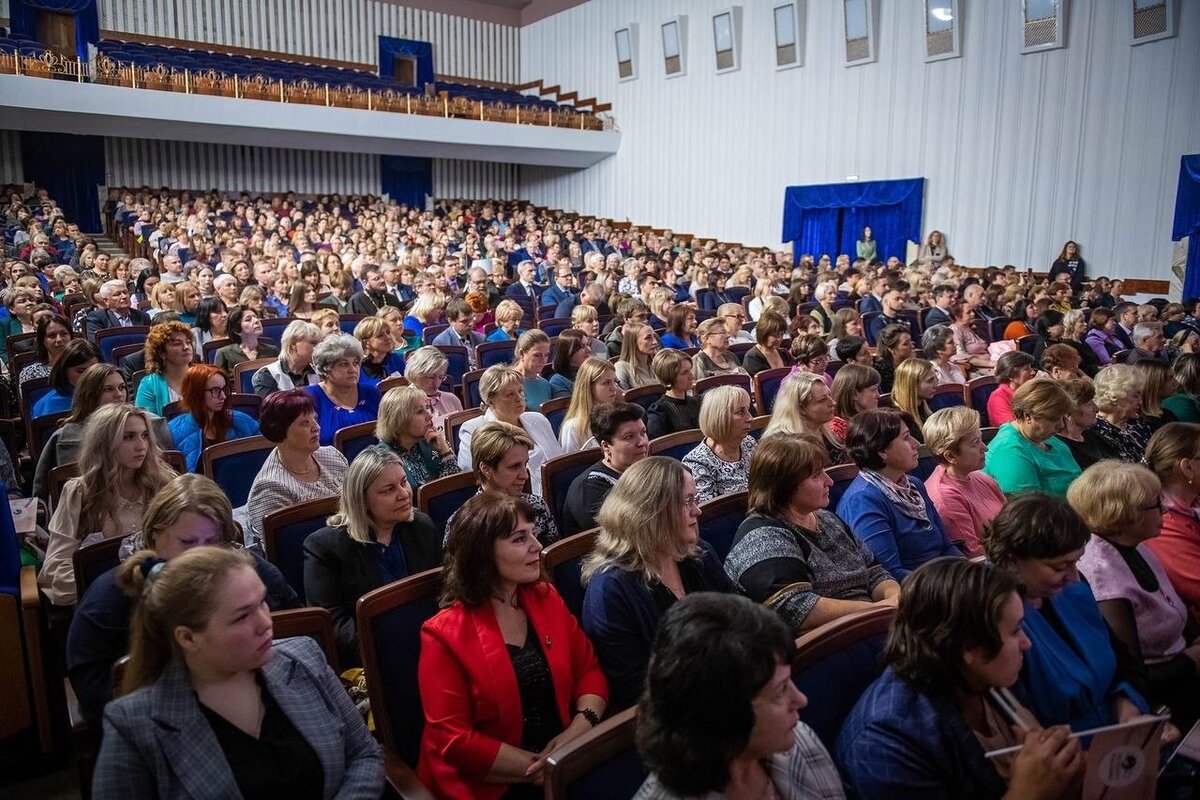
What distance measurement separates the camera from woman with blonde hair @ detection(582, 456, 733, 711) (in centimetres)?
196

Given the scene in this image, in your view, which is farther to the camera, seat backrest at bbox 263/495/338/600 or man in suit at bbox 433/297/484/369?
man in suit at bbox 433/297/484/369

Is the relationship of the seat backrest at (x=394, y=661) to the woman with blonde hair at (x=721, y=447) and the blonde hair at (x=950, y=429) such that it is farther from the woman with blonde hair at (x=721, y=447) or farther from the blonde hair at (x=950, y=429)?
the blonde hair at (x=950, y=429)

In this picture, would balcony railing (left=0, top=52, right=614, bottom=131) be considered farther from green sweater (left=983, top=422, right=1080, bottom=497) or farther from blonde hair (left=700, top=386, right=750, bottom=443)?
green sweater (left=983, top=422, right=1080, bottom=497)

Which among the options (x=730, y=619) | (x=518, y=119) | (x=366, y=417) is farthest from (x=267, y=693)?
(x=518, y=119)

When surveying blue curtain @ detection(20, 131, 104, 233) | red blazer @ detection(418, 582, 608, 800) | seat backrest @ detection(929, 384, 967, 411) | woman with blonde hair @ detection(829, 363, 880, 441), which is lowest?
red blazer @ detection(418, 582, 608, 800)

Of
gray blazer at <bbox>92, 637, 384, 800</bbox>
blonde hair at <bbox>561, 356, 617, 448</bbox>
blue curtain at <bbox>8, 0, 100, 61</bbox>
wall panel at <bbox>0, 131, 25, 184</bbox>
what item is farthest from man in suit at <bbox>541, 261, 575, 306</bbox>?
wall panel at <bbox>0, 131, 25, 184</bbox>

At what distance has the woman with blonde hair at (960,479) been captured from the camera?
9.25ft

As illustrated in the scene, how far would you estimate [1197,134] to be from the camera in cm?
1101

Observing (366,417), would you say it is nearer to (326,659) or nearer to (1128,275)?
(326,659)

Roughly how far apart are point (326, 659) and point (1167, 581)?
7.06 ft

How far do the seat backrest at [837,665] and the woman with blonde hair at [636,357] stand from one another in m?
3.05

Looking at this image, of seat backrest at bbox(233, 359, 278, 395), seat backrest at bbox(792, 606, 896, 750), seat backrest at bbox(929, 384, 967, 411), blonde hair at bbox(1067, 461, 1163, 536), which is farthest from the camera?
seat backrest at bbox(233, 359, 278, 395)

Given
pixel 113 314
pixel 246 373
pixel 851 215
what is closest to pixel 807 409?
pixel 246 373

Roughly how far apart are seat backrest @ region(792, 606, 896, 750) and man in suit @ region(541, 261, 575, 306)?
725 centimetres
